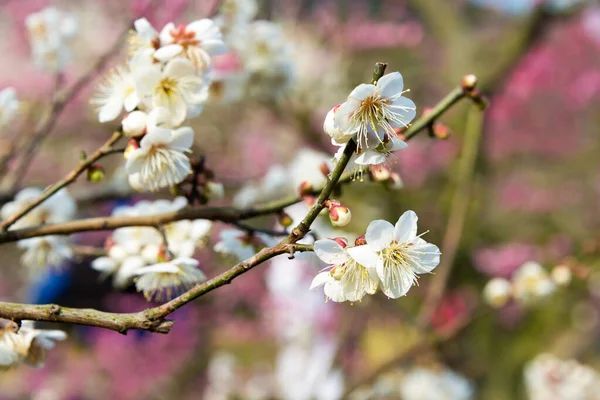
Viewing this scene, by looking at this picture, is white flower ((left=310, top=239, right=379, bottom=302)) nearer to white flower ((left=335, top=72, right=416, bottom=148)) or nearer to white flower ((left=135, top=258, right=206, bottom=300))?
white flower ((left=335, top=72, right=416, bottom=148))

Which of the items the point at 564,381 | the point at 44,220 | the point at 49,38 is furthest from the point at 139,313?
the point at 564,381

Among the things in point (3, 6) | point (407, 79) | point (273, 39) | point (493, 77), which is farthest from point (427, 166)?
point (3, 6)

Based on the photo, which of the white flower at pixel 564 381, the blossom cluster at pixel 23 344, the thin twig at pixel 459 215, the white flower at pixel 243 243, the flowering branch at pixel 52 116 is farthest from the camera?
the white flower at pixel 564 381

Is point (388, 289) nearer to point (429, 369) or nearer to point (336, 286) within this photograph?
point (336, 286)

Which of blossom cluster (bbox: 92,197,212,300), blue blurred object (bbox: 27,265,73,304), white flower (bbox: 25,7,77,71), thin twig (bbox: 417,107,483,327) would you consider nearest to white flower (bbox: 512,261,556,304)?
thin twig (bbox: 417,107,483,327)

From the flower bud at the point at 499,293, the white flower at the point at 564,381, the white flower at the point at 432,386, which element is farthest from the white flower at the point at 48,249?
the white flower at the point at 564,381

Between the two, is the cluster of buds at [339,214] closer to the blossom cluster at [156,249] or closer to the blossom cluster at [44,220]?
the blossom cluster at [156,249]
